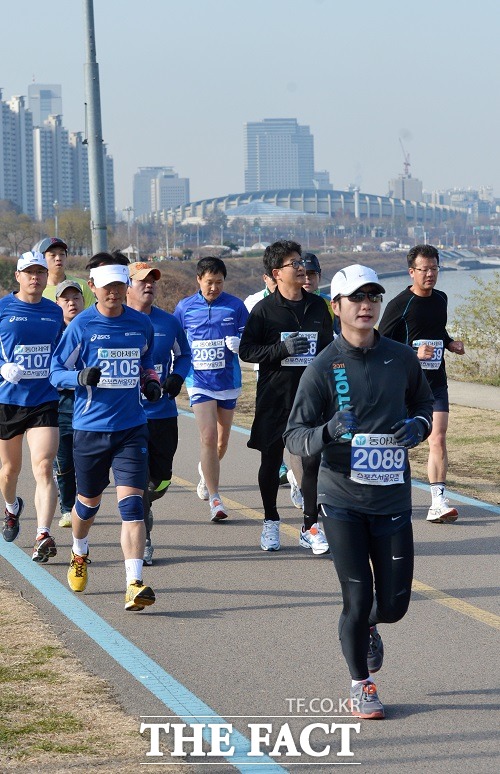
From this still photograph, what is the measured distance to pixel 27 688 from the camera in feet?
17.7

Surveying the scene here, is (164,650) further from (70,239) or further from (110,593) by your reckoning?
(70,239)

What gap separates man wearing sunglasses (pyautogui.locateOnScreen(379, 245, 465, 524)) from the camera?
8984 millimetres

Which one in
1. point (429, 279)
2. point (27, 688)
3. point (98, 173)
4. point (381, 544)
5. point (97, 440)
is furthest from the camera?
point (98, 173)

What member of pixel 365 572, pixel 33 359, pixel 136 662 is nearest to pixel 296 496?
pixel 33 359

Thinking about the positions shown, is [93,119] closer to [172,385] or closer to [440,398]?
[440,398]

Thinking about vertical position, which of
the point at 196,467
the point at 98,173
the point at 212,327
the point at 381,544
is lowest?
the point at 196,467

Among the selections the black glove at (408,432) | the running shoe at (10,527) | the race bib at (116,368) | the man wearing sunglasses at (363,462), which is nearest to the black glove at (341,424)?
the man wearing sunglasses at (363,462)

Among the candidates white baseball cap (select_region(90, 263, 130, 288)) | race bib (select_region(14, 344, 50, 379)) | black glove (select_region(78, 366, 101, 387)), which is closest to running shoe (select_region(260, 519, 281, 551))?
race bib (select_region(14, 344, 50, 379))

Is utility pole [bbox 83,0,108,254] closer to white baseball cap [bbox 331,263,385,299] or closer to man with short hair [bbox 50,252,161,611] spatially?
man with short hair [bbox 50,252,161,611]

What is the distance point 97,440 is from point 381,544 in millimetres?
2337

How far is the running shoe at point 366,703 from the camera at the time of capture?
16.3 ft

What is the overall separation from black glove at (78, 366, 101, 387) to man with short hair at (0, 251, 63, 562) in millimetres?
1469

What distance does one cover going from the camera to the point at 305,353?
26.7 feet

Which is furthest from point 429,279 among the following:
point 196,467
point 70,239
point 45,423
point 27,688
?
point 70,239
